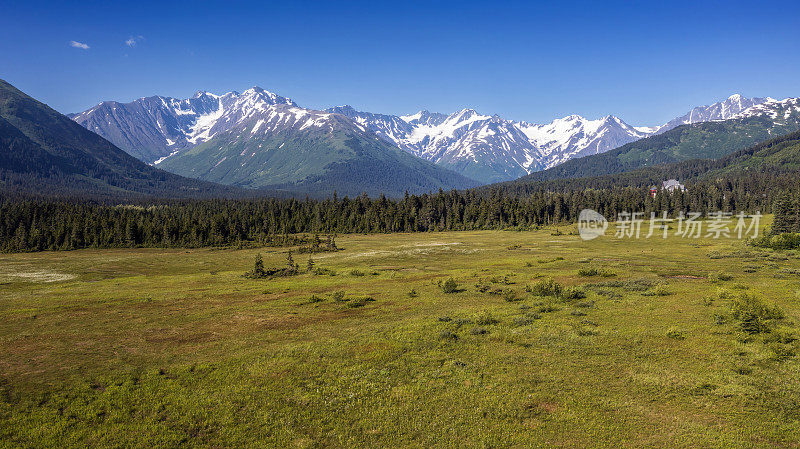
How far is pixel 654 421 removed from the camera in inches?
662

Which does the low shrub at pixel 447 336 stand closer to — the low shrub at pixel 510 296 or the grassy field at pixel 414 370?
the grassy field at pixel 414 370

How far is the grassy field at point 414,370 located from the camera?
666 inches

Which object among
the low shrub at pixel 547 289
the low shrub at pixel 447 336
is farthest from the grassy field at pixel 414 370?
the low shrub at pixel 547 289

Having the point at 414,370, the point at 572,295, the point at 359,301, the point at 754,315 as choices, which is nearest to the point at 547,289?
the point at 572,295

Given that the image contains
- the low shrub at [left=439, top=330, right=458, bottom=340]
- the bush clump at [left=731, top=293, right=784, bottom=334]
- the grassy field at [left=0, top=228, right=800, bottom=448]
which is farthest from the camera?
the low shrub at [left=439, top=330, right=458, bottom=340]

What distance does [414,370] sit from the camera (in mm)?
22875

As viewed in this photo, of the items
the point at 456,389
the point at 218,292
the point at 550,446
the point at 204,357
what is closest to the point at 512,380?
the point at 456,389

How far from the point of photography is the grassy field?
16922mm

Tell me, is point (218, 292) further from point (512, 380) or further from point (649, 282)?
point (649, 282)

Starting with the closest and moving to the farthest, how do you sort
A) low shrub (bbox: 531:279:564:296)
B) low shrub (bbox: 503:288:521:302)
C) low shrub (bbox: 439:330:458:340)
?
low shrub (bbox: 439:330:458:340), low shrub (bbox: 503:288:521:302), low shrub (bbox: 531:279:564:296)

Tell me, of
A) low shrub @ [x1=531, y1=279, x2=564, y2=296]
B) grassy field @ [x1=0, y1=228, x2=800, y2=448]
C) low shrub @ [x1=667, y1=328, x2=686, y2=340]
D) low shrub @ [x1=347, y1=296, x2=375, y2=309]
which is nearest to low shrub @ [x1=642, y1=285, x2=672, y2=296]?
grassy field @ [x1=0, y1=228, x2=800, y2=448]

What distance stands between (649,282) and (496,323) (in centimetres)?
2455

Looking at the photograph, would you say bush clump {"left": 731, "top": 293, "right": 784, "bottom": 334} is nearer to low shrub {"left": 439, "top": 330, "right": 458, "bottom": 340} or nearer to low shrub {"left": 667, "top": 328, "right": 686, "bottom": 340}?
low shrub {"left": 667, "top": 328, "right": 686, "bottom": 340}

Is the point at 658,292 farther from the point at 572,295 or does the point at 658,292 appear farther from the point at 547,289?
the point at 547,289
